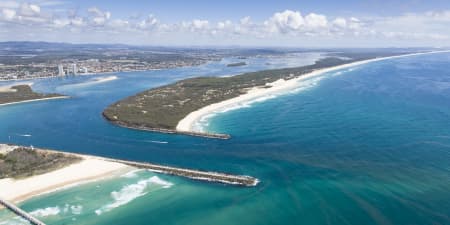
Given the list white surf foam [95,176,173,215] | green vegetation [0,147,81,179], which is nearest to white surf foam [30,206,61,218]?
white surf foam [95,176,173,215]

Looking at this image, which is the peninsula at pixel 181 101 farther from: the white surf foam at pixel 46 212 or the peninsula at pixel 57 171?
the white surf foam at pixel 46 212

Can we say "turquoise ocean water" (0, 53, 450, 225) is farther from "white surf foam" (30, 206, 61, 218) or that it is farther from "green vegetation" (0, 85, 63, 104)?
"green vegetation" (0, 85, 63, 104)

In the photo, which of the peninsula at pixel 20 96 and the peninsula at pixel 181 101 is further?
the peninsula at pixel 20 96

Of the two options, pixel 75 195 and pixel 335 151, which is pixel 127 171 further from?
pixel 335 151

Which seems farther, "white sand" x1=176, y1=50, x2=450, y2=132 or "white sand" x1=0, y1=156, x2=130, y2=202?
"white sand" x1=176, y1=50, x2=450, y2=132

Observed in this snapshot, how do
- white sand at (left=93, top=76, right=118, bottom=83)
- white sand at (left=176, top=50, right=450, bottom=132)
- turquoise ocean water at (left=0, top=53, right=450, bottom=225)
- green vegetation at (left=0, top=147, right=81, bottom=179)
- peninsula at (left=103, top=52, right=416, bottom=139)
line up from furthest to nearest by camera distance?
1. white sand at (left=93, top=76, right=118, bottom=83)
2. white sand at (left=176, top=50, right=450, bottom=132)
3. peninsula at (left=103, top=52, right=416, bottom=139)
4. green vegetation at (left=0, top=147, right=81, bottom=179)
5. turquoise ocean water at (left=0, top=53, right=450, bottom=225)

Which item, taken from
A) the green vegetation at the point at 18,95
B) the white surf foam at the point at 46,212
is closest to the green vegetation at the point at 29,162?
the white surf foam at the point at 46,212

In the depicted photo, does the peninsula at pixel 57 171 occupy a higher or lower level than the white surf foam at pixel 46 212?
higher

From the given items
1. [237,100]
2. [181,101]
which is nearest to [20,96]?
[181,101]
